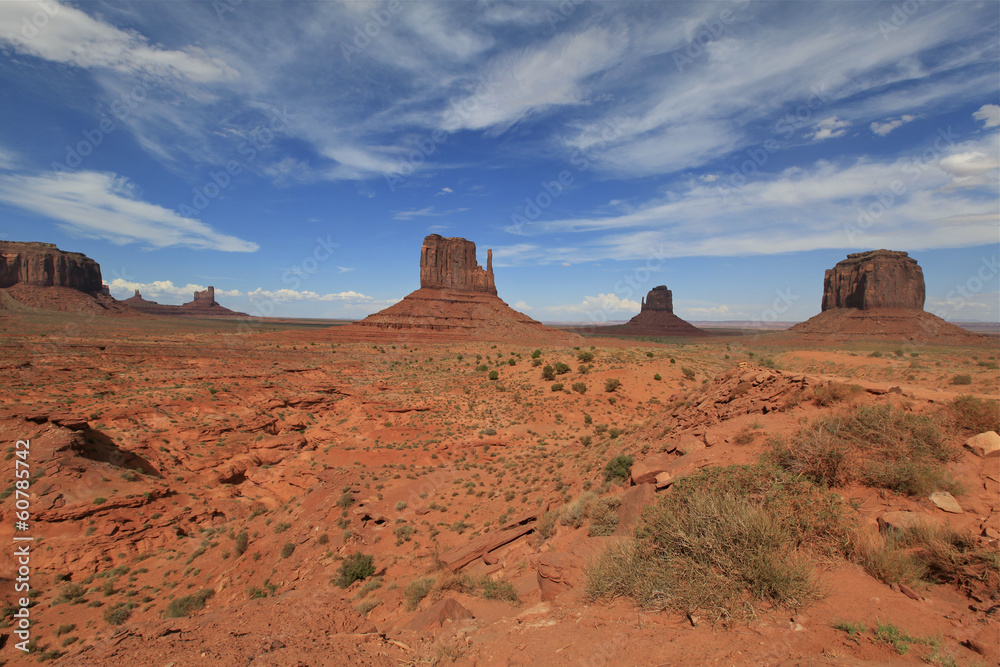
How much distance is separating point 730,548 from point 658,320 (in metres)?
166

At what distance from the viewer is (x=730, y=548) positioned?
5.07 meters

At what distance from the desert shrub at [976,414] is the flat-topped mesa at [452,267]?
316 feet

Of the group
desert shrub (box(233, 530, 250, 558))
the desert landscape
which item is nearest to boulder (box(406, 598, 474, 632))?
the desert landscape

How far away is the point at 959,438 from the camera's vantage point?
21.4 feet

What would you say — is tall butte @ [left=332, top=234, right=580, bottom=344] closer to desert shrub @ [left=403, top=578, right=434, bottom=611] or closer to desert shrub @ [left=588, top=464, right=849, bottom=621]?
desert shrub @ [left=403, top=578, right=434, bottom=611]

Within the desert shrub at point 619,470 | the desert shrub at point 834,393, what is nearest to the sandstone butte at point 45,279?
the desert shrub at point 619,470

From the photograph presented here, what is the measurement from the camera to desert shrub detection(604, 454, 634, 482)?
10125 millimetres

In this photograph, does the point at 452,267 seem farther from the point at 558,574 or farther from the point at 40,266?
the point at 40,266

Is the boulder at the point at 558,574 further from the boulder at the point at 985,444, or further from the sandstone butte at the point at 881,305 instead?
the sandstone butte at the point at 881,305

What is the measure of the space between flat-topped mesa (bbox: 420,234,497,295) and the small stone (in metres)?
97.5

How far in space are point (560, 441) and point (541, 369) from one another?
12.0 meters

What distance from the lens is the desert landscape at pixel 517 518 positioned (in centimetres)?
454

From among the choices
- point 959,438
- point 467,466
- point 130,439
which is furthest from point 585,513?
point 130,439

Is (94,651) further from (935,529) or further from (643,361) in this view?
(643,361)
